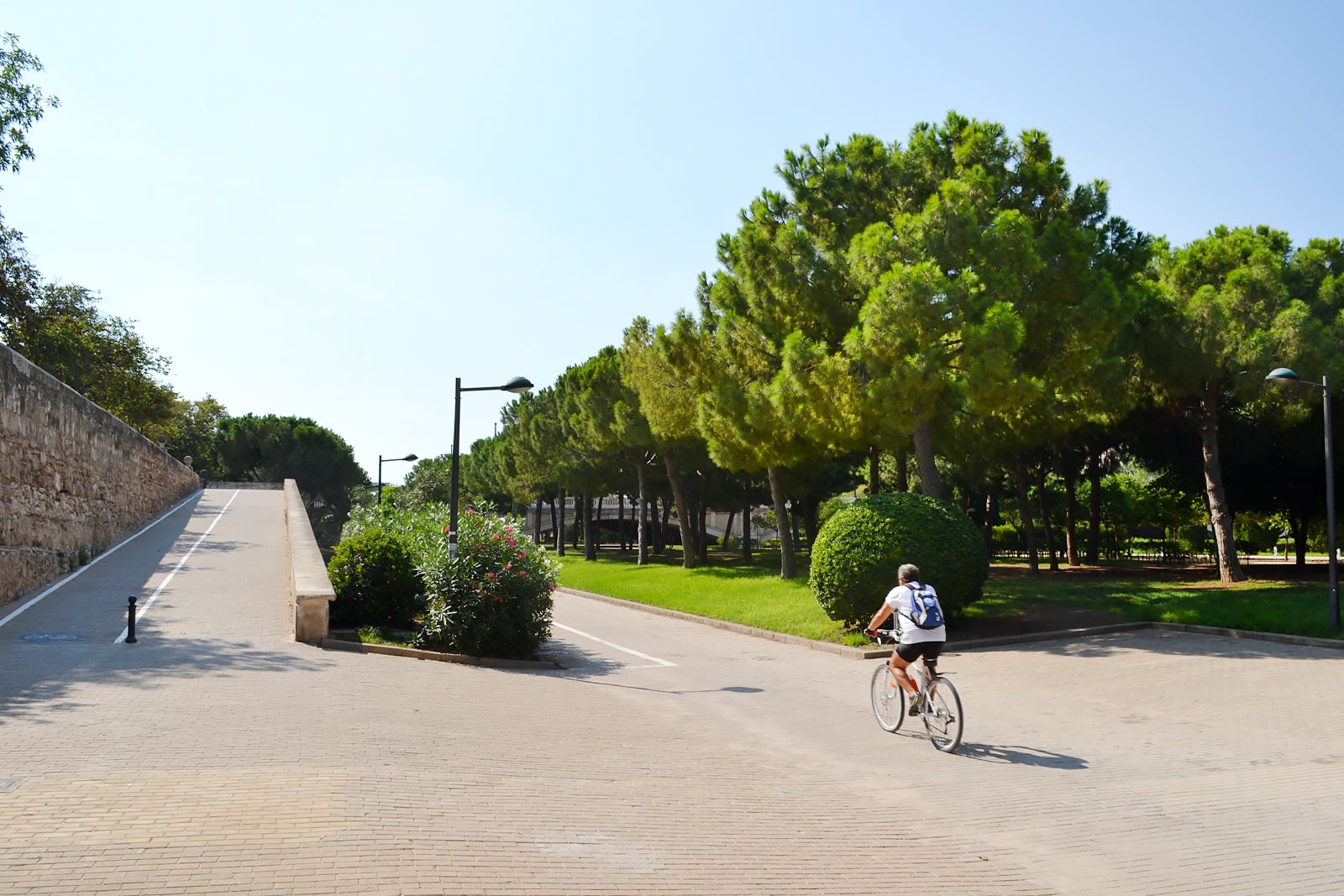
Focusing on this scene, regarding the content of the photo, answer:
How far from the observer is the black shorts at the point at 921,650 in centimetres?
854

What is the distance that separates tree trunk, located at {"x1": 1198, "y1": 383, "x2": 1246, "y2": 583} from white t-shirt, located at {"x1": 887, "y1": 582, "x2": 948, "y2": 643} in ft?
52.8

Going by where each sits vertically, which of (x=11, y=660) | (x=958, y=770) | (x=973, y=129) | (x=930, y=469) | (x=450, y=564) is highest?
(x=973, y=129)

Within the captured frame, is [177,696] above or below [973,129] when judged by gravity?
below

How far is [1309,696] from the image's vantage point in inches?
428

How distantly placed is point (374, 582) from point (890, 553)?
28.1ft

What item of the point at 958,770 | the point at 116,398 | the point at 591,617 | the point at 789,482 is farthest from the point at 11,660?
the point at 116,398

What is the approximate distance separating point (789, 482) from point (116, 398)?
86.7 ft

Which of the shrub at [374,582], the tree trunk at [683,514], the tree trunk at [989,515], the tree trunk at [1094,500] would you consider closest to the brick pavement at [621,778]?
the shrub at [374,582]

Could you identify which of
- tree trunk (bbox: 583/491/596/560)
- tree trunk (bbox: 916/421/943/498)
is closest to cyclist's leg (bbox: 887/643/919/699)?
tree trunk (bbox: 916/421/943/498)

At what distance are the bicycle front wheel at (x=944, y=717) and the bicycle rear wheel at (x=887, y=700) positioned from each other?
437mm

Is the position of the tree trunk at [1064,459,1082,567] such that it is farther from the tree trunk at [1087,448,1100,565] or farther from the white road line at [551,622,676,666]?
the white road line at [551,622,676,666]

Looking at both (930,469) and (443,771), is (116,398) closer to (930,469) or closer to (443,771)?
(930,469)

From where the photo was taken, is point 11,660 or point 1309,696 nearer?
point 11,660

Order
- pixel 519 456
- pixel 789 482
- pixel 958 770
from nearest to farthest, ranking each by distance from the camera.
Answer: pixel 958 770
pixel 789 482
pixel 519 456
